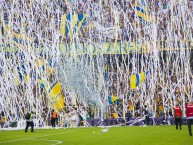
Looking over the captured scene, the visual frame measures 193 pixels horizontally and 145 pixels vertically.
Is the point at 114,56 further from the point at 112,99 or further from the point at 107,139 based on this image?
the point at 107,139

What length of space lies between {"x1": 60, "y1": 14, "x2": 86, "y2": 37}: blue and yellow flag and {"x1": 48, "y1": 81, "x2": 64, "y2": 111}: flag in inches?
140

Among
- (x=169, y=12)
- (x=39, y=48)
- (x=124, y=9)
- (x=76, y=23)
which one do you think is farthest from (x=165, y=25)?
(x=39, y=48)

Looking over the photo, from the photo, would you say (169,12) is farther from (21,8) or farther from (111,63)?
(21,8)

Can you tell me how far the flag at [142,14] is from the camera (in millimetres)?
32125

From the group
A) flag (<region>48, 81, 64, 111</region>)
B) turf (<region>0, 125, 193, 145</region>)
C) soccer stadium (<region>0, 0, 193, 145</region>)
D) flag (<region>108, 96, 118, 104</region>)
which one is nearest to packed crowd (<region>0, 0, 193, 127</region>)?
soccer stadium (<region>0, 0, 193, 145</region>)

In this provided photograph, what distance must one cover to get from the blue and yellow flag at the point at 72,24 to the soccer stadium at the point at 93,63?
0.06 meters

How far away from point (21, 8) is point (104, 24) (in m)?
5.51

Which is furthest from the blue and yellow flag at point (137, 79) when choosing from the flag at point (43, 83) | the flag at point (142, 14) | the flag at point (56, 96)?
the flag at point (43, 83)

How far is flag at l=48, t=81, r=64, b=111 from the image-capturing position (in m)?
30.8

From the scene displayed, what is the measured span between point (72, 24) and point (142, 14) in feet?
15.0

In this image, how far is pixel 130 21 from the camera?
3372 cm

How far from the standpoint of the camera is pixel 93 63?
3086cm

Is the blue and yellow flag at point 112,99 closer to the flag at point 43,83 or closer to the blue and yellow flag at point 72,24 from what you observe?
the flag at point 43,83

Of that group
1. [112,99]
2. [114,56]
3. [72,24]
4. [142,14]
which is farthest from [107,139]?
[114,56]
